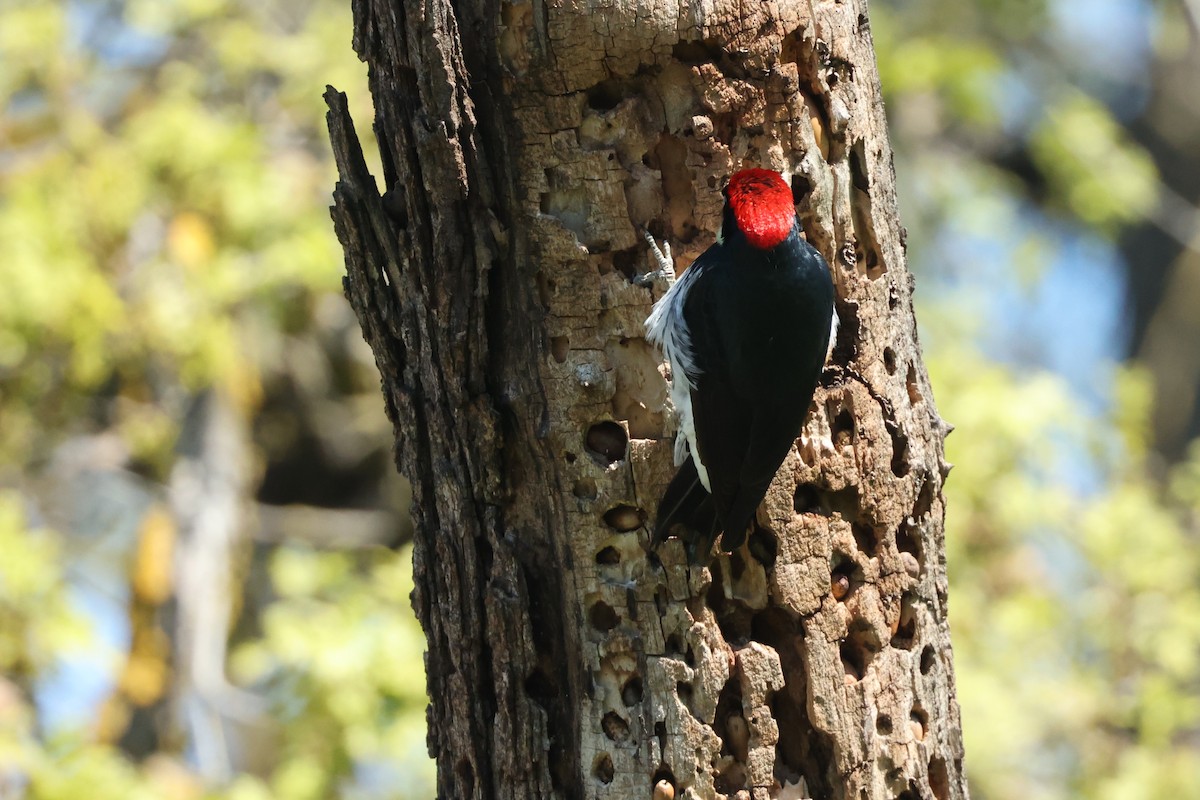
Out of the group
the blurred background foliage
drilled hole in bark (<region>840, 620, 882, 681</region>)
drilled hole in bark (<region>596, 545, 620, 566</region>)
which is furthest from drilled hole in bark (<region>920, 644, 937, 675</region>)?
the blurred background foliage

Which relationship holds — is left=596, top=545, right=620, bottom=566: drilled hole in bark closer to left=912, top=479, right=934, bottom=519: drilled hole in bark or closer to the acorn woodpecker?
the acorn woodpecker

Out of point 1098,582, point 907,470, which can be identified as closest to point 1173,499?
point 1098,582

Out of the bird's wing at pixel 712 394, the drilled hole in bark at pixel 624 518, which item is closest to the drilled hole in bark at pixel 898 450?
the bird's wing at pixel 712 394

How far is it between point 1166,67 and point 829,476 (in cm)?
939

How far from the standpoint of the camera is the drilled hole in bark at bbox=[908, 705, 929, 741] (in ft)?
8.53

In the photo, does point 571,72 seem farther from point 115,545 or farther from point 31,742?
point 115,545

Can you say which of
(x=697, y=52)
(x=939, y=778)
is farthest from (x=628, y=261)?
(x=939, y=778)

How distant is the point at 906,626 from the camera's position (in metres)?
2.64

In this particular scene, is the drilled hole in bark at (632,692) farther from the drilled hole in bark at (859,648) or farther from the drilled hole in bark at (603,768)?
the drilled hole in bark at (859,648)

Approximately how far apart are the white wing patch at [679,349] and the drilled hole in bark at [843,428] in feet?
1.01

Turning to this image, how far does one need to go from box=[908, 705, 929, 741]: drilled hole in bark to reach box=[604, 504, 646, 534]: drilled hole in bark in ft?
2.34

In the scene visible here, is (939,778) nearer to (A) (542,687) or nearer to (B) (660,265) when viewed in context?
(A) (542,687)

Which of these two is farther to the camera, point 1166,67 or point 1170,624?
point 1166,67

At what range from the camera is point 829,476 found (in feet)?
8.39
